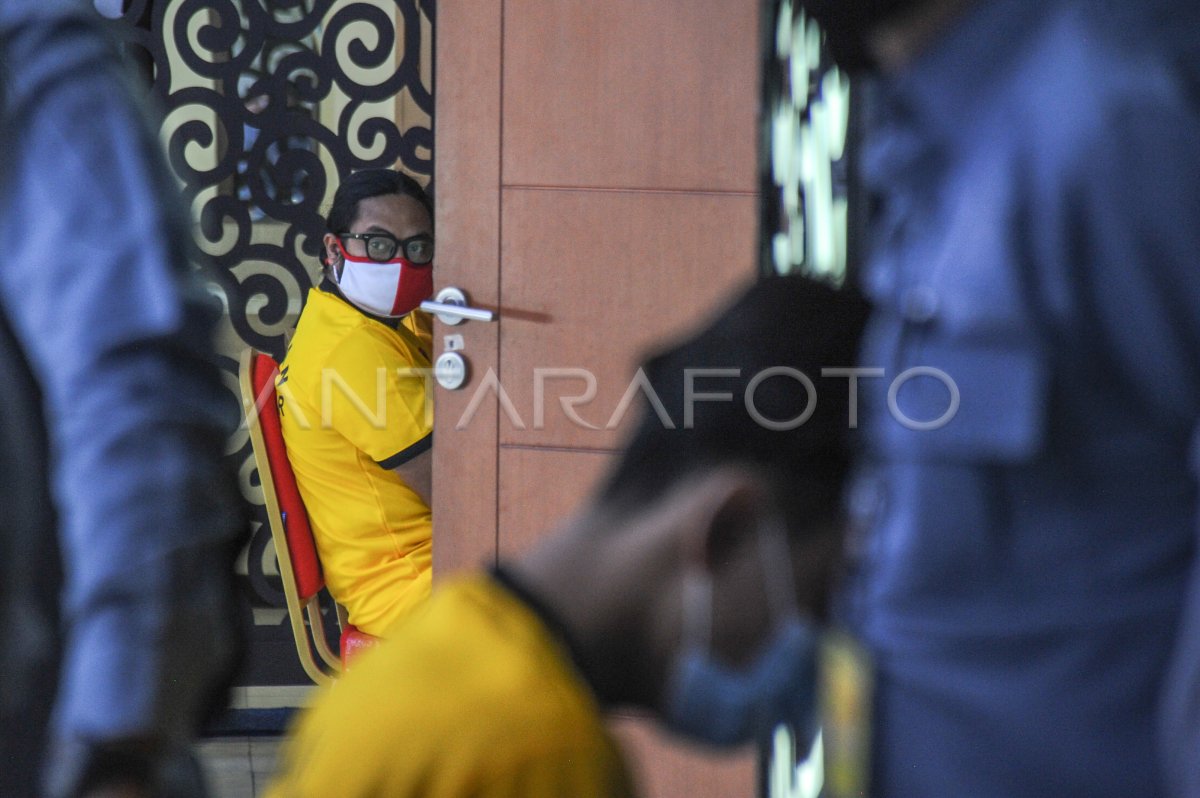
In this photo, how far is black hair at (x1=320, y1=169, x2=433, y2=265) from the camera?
2.54 m

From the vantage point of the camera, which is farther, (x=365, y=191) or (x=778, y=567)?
(x=365, y=191)

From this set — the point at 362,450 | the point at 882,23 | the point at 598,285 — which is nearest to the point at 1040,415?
the point at 882,23

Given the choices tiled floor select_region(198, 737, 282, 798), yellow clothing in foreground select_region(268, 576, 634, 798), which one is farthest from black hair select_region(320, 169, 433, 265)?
yellow clothing in foreground select_region(268, 576, 634, 798)

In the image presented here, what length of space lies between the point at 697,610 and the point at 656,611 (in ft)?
0.10

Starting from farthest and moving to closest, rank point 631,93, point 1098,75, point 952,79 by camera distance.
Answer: point 631,93 < point 952,79 < point 1098,75

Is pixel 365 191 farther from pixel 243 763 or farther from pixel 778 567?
pixel 778 567

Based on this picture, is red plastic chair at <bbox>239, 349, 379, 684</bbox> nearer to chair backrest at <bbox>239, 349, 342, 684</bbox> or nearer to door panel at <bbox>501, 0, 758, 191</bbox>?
chair backrest at <bbox>239, 349, 342, 684</bbox>

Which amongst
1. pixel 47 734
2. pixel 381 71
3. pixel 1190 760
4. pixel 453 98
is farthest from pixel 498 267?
pixel 381 71

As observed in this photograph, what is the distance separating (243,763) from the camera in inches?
107

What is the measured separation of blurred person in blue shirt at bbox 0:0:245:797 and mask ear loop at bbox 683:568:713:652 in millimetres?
330

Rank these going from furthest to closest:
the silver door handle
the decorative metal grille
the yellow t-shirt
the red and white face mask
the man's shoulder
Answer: the decorative metal grille < the red and white face mask < the yellow t-shirt < the silver door handle < the man's shoulder

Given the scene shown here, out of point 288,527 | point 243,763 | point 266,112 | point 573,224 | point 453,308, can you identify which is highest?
point 266,112

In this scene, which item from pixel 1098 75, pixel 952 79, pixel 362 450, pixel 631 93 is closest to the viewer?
pixel 1098 75

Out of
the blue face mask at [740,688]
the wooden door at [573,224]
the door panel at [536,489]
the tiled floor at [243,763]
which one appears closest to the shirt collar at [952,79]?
the blue face mask at [740,688]
